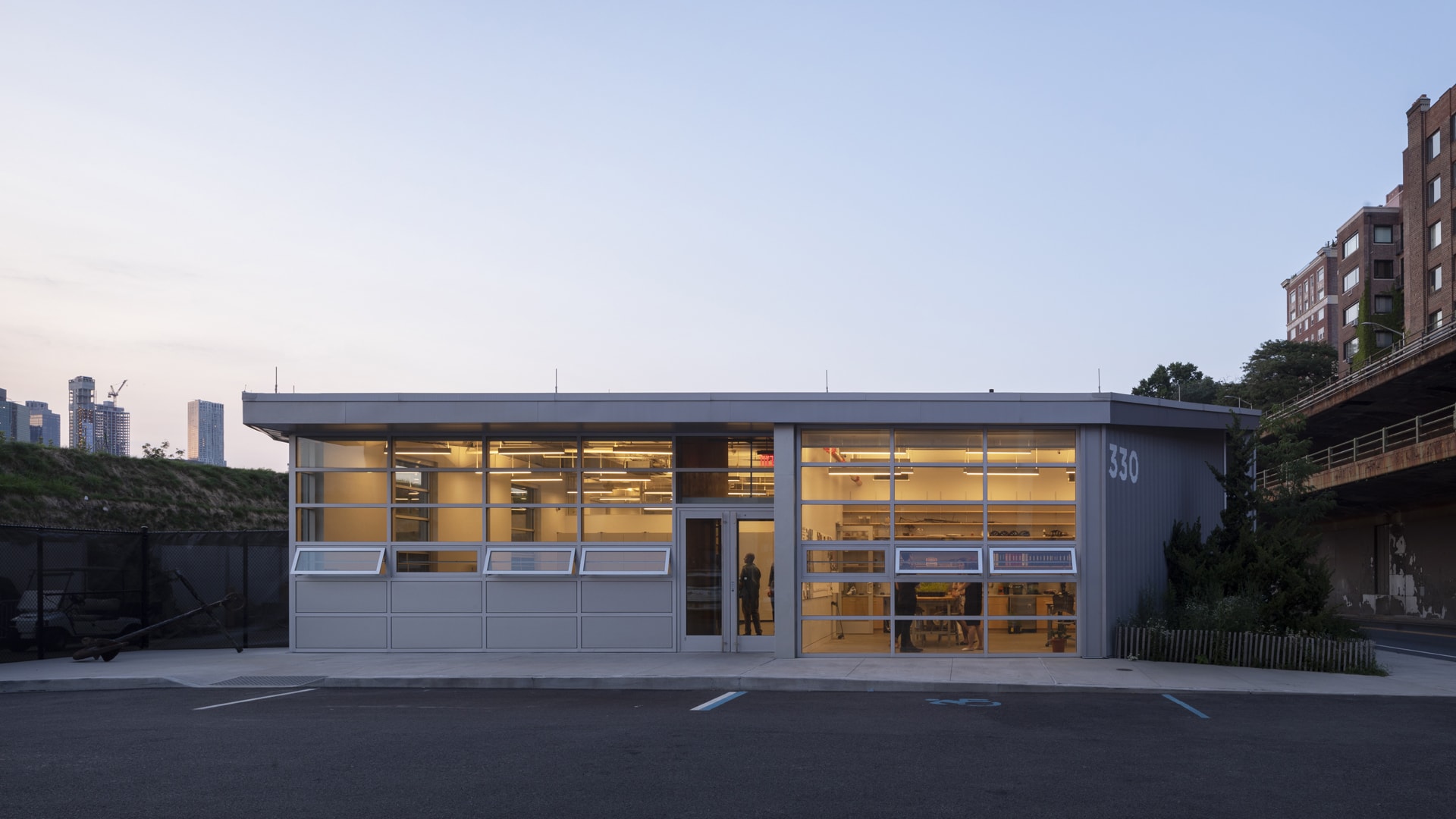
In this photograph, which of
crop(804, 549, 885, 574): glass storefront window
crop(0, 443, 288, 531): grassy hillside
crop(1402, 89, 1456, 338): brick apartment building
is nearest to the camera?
crop(804, 549, 885, 574): glass storefront window

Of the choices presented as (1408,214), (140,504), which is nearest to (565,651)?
(140,504)

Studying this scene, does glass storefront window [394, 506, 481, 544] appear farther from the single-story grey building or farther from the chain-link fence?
the chain-link fence

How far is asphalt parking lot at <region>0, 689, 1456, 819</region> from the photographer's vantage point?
8117 mm

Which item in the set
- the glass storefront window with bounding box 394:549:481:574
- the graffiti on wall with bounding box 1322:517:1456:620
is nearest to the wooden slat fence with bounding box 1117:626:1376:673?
the glass storefront window with bounding box 394:549:481:574

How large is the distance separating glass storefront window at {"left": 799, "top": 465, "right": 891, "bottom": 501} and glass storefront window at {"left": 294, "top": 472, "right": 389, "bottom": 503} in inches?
284

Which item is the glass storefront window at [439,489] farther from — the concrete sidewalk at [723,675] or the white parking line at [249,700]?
the white parking line at [249,700]

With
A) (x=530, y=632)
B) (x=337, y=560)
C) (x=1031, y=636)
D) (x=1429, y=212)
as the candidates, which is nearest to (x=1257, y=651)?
(x=1031, y=636)

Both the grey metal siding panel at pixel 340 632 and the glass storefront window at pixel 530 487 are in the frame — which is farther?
the glass storefront window at pixel 530 487

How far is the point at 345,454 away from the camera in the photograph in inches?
769

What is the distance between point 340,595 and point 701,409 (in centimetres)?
695

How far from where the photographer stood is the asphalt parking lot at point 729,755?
8117 millimetres

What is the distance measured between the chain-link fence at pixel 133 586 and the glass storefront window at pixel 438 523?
9.89 ft

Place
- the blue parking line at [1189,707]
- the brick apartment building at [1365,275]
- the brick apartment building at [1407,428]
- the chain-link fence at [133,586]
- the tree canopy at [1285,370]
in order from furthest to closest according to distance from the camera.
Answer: the tree canopy at [1285,370], the brick apartment building at [1365,275], the brick apartment building at [1407,428], the chain-link fence at [133,586], the blue parking line at [1189,707]

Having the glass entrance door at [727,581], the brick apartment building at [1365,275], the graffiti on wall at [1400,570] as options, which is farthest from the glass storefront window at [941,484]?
the brick apartment building at [1365,275]
